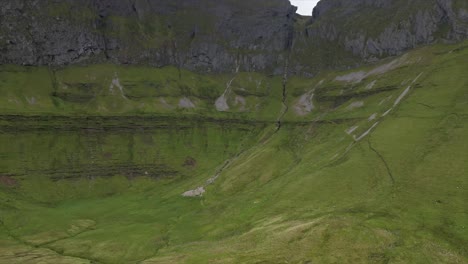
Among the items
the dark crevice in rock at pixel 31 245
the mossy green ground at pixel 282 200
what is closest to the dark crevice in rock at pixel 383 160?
the mossy green ground at pixel 282 200

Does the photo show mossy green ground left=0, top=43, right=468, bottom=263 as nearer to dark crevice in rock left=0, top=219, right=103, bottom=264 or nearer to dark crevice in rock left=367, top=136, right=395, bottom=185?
dark crevice in rock left=0, top=219, right=103, bottom=264

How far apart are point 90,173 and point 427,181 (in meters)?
143

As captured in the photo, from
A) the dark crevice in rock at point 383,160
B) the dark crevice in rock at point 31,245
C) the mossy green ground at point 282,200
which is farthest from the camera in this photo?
the dark crevice in rock at point 383,160

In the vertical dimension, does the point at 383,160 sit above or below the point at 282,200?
above

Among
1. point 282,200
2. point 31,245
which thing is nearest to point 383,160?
point 282,200

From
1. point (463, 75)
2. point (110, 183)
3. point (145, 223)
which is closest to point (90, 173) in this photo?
point (110, 183)

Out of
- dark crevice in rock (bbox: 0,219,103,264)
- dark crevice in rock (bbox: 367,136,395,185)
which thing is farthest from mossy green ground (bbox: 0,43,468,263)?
dark crevice in rock (bbox: 367,136,395,185)

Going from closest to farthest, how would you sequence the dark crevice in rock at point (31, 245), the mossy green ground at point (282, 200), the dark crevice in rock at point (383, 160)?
the mossy green ground at point (282, 200)
the dark crevice in rock at point (31, 245)
the dark crevice in rock at point (383, 160)

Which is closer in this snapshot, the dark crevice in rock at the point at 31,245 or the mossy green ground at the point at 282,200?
the mossy green ground at the point at 282,200

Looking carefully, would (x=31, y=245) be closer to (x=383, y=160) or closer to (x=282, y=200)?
(x=282, y=200)

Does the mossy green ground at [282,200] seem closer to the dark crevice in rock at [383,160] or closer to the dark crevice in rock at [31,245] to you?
the dark crevice in rock at [31,245]

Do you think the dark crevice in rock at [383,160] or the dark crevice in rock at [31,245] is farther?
the dark crevice in rock at [383,160]

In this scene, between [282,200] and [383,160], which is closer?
[282,200]

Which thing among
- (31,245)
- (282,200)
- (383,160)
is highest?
(383,160)
